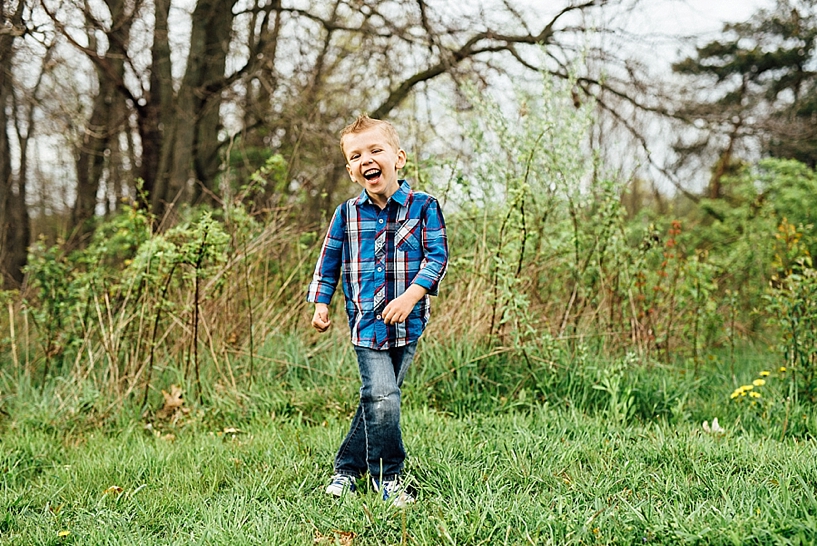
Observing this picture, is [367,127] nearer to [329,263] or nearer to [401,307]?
[329,263]

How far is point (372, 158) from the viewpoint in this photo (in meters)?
2.84

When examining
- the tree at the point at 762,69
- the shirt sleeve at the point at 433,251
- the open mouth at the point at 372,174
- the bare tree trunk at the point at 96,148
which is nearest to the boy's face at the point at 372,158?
the open mouth at the point at 372,174

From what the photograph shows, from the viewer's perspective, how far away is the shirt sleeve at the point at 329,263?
9.92 feet

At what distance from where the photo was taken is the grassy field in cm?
243

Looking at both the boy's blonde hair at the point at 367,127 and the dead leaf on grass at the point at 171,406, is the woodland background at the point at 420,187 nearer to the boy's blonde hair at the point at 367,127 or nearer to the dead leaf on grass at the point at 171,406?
the dead leaf on grass at the point at 171,406

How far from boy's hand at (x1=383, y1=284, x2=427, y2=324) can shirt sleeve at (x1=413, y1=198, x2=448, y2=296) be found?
0.20ft

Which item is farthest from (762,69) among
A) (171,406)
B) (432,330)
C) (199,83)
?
(171,406)

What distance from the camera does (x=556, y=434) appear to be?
140 inches

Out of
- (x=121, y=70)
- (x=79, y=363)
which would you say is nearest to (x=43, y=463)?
(x=79, y=363)

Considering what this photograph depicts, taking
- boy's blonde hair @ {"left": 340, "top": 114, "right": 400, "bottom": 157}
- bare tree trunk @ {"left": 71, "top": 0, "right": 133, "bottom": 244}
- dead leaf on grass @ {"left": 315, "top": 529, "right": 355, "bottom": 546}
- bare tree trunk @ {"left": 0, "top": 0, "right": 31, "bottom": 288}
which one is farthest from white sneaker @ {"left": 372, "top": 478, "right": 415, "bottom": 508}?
bare tree trunk @ {"left": 71, "top": 0, "right": 133, "bottom": 244}

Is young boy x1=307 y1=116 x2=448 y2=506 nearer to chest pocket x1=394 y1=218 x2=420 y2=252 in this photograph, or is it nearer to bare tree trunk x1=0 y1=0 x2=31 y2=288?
chest pocket x1=394 y1=218 x2=420 y2=252

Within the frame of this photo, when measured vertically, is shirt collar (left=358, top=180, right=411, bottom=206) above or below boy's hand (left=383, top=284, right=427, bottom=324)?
above

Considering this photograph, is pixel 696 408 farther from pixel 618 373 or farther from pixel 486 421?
pixel 486 421

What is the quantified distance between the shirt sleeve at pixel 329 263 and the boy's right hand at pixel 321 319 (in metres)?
0.08
